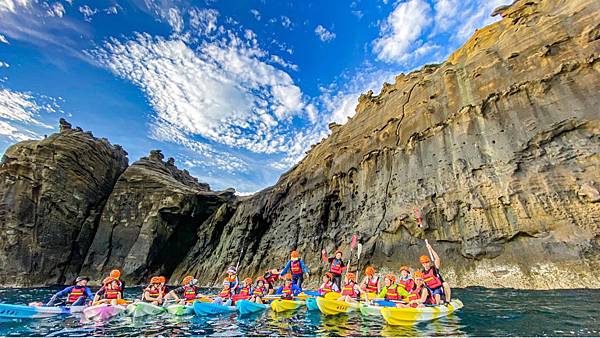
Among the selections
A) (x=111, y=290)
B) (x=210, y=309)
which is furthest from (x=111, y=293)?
(x=210, y=309)

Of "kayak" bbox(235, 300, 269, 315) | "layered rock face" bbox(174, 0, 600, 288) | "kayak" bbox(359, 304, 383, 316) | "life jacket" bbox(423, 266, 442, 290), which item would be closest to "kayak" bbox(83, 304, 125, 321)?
"kayak" bbox(235, 300, 269, 315)

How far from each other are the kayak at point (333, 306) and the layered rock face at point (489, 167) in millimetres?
8746

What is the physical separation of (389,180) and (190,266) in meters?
29.8

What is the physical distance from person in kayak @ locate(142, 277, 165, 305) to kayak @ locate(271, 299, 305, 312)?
5.08 m

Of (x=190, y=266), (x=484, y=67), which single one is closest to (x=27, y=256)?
(x=190, y=266)

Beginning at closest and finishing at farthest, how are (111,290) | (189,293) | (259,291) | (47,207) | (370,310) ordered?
(370,310), (111,290), (189,293), (259,291), (47,207)

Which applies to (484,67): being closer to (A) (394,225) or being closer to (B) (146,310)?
(A) (394,225)

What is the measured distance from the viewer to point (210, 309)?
13.1 metres

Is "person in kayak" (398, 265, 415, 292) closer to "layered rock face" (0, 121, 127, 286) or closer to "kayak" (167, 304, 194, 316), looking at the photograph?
"kayak" (167, 304, 194, 316)

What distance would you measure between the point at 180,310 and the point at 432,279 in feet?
32.1

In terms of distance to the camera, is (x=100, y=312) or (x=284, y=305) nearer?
(x=100, y=312)

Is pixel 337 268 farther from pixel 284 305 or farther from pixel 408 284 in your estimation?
pixel 284 305

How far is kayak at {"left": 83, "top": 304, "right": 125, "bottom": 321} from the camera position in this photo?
39.0 ft

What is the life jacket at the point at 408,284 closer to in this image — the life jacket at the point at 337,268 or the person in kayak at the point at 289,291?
the life jacket at the point at 337,268
